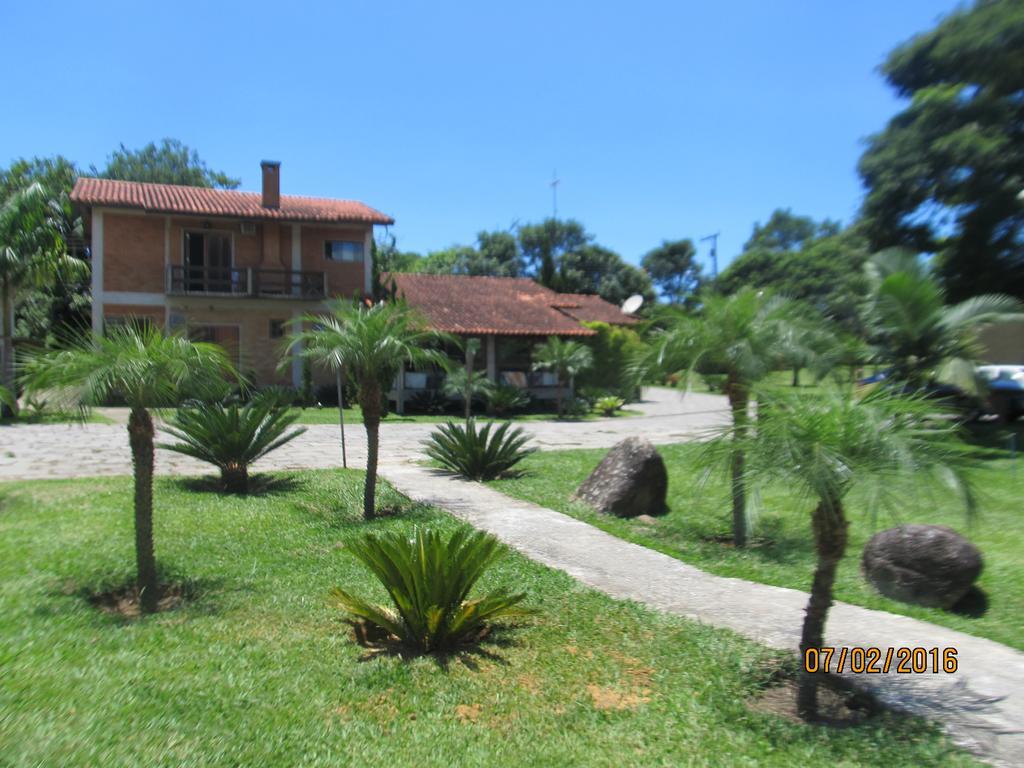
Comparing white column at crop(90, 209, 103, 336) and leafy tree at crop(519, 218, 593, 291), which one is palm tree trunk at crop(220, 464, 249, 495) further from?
leafy tree at crop(519, 218, 593, 291)

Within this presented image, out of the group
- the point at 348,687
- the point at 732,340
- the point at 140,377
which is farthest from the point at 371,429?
the point at 348,687

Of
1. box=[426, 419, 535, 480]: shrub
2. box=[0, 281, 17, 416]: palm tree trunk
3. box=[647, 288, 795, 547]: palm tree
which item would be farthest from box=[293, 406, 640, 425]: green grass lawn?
box=[647, 288, 795, 547]: palm tree

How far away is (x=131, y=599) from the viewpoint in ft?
20.0

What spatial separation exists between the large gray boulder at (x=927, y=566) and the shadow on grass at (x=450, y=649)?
3.22 m

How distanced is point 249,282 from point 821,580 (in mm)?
24381

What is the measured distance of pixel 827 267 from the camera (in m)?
40.5

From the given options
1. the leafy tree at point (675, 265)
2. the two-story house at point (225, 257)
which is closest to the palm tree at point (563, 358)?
the two-story house at point (225, 257)

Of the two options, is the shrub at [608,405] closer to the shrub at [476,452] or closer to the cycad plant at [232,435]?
the shrub at [476,452]

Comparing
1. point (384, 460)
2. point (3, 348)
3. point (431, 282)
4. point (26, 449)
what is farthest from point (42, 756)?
point (431, 282)

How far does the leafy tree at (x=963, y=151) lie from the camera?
1659cm

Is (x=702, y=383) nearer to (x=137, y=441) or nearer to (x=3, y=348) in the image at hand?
(x=137, y=441)

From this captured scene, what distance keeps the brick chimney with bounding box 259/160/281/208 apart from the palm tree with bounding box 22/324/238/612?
22494 mm

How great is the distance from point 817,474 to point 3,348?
70.1ft

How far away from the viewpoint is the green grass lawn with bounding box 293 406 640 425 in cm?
2066
